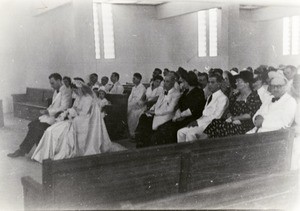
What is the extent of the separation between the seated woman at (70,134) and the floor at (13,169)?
0.80 ft

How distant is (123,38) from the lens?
1332 cm

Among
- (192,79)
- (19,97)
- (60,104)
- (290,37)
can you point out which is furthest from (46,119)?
(290,37)

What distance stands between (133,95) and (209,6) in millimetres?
4473

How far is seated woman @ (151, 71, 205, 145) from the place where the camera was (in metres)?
5.02

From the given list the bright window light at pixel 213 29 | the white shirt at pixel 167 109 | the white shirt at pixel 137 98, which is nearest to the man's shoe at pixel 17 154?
the white shirt at pixel 167 109

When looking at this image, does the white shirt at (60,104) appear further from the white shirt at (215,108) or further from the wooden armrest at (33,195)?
the wooden armrest at (33,195)

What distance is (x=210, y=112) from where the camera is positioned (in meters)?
4.82

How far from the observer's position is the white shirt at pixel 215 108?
4.75 m

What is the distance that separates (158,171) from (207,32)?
1249cm

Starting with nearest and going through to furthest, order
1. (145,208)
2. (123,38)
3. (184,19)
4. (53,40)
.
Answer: (145,208) → (53,40) → (123,38) → (184,19)

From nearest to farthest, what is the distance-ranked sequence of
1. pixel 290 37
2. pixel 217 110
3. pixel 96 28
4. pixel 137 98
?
pixel 217 110, pixel 137 98, pixel 96 28, pixel 290 37

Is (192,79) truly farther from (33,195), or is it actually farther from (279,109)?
(33,195)

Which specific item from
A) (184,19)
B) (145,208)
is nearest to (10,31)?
(184,19)

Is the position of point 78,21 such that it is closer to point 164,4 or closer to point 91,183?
point 164,4
